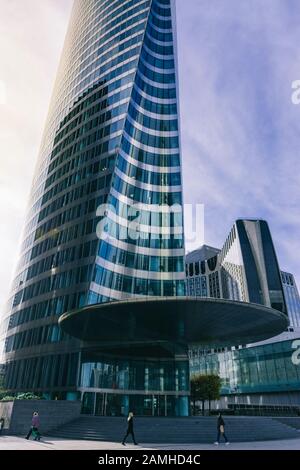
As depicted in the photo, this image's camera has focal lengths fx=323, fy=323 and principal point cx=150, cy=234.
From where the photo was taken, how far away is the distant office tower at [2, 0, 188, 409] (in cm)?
4284

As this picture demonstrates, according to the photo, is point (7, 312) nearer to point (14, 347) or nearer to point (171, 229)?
point (14, 347)

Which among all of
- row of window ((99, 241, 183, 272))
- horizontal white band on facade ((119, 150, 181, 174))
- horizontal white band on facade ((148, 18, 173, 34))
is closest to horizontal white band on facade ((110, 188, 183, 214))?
horizontal white band on facade ((119, 150, 181, 174))

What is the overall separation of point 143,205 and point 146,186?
3373 millimetres

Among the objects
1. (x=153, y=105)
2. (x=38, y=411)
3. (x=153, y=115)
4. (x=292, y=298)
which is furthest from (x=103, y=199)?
(x=292, y=298)

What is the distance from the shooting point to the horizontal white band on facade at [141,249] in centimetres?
4463

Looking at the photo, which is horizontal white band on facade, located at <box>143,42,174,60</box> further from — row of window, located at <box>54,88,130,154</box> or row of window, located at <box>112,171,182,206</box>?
row of window, located at <box>112,171,182,206</box>

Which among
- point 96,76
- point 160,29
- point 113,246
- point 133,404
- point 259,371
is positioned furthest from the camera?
point 259,371

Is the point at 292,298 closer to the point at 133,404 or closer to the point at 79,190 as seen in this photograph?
the point at 79,190

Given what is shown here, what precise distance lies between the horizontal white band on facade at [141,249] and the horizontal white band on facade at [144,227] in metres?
2.44

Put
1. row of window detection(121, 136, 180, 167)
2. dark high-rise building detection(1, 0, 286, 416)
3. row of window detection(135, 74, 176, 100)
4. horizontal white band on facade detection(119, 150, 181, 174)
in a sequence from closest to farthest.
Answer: dark high-rise building detection(1, 0, 286, 416) → horizontal white band on facade detection(119, 150, 181, 174) → row of window detection(121, 136, 180, 167) → row of window detection(135, 74, 176, 100)

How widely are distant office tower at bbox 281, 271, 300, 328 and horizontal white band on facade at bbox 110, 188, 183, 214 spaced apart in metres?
136

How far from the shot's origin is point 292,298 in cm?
17412

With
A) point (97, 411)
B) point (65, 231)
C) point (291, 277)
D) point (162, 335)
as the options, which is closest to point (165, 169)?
point (65, 231)

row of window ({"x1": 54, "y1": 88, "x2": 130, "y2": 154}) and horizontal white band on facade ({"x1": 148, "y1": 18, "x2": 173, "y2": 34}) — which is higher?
horizontal white band on facade ({"x1": 148, "y1": 18, "x2": 173, "y2": 34})
